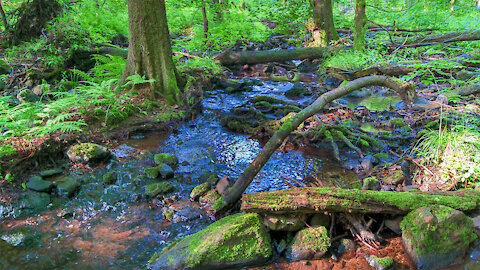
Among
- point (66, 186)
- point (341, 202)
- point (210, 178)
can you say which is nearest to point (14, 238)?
point (66, 186)

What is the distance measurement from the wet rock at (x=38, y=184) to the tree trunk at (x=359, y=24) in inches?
414

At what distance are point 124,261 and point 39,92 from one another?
7.47 m

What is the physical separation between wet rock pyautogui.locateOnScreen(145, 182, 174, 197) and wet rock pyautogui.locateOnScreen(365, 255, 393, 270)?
3080 mm

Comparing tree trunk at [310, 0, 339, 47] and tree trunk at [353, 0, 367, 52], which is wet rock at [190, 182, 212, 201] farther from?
tree trunk at [310, 0, 339, 47]

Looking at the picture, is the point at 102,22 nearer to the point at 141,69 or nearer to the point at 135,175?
the point at 141,69

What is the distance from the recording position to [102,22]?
1262 centimetres

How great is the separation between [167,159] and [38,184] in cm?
211

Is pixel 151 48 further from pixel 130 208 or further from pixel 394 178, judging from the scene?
pixel 394 178

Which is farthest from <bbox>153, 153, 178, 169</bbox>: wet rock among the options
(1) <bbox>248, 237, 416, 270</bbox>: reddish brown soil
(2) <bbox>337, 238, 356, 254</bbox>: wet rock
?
(2) <bbox>337, 238, 356, 254</bbox>: wet rock

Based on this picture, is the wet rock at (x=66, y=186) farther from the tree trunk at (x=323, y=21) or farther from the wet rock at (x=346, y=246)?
the tree trunk at (x=323, y=21)

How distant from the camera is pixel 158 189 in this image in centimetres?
469

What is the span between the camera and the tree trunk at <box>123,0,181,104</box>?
761 centimetres

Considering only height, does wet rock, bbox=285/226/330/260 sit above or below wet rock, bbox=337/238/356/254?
above

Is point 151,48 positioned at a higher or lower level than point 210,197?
higher
